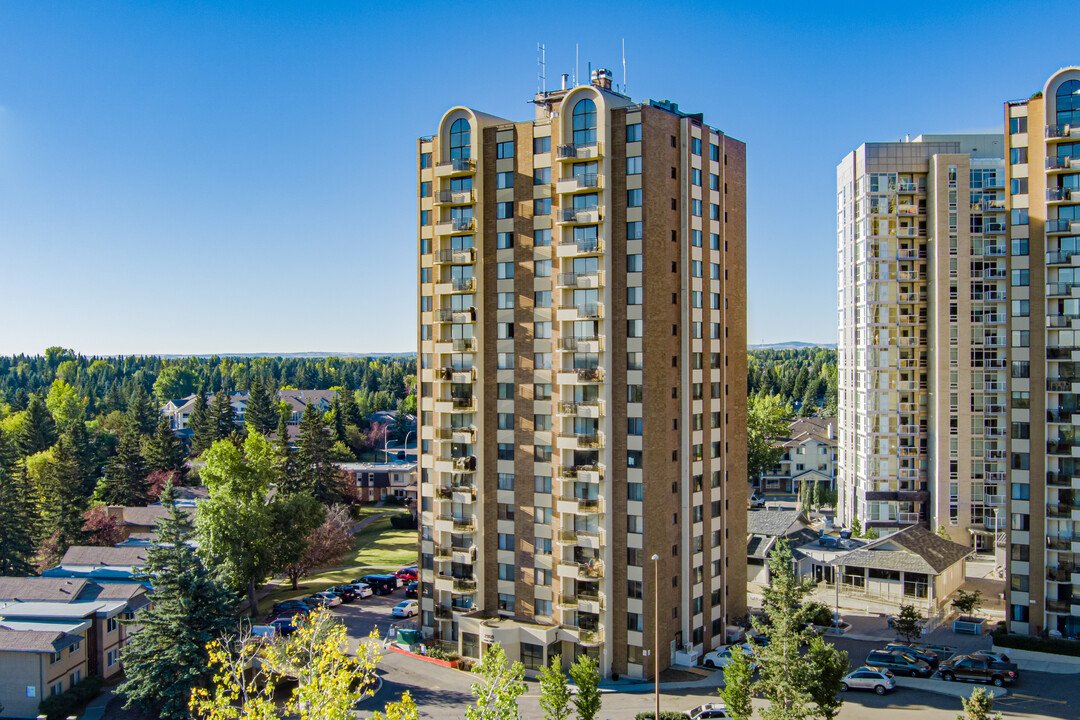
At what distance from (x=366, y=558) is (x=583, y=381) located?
46.9m

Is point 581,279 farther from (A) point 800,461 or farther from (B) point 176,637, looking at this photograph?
(A) point 800,461

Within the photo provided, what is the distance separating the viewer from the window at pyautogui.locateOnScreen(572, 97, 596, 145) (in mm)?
51188

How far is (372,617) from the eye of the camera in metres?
65.8

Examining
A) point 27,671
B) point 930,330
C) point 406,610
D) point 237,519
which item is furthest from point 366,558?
point 930,330

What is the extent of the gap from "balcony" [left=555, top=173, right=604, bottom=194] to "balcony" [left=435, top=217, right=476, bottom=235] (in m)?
7.21

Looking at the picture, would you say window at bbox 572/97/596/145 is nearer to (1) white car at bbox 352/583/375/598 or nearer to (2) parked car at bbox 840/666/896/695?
(2) parked car at bbox 840/666/896/695

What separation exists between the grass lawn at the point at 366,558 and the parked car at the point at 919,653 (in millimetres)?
47708

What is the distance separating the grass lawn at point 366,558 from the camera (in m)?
75.6

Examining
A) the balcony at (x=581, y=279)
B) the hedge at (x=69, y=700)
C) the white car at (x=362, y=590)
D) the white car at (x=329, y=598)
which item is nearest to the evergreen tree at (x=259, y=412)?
the white car at (x=362, y=590)

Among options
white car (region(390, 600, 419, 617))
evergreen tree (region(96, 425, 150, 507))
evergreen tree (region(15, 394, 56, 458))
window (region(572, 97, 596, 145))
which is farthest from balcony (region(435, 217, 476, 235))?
evergreen tree (region(15, 394, 56, 458))

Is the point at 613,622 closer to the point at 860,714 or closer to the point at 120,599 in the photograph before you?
the point at 860,714

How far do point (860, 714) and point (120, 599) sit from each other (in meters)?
48.9

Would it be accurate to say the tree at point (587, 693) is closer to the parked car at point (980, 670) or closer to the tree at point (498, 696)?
the tree at point (498, 696)

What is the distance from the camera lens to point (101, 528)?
86.2 meters
